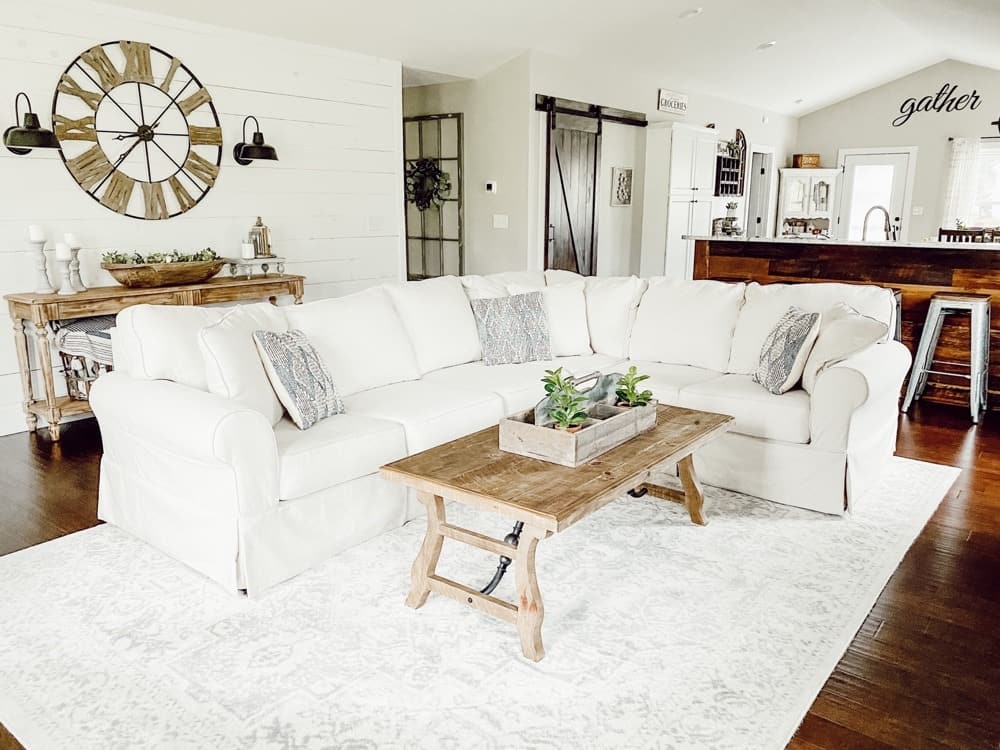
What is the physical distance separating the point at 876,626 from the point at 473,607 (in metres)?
1.30

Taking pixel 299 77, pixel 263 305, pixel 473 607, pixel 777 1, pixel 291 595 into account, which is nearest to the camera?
pixel 473 607

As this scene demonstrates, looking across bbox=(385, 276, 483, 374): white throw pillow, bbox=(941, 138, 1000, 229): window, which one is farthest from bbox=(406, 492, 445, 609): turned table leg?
bbox=(941, 138, 1000, 229): window

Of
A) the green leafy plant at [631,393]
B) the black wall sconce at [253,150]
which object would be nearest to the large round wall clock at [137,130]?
the black wall sconce at [253,150]

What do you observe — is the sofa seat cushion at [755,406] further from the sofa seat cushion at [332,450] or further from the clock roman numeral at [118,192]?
the clock roman numeral at [118,192]

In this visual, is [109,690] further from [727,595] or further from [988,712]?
[988,712]

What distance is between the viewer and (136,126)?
15.8ft

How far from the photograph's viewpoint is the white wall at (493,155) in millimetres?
6891

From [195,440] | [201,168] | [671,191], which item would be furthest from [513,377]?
[671,191]

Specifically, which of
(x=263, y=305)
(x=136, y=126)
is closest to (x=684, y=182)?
(x=136, y=126)

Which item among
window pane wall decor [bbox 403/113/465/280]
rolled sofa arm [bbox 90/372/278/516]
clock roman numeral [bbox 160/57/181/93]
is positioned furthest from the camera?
window pane wall decor [bbox 403/113/465/280]

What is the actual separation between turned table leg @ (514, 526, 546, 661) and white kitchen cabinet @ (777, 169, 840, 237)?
33.3ft

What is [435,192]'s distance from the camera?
7.71 metres

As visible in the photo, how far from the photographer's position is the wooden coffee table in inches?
89.0

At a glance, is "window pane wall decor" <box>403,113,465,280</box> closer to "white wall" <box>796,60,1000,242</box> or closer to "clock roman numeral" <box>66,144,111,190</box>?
"clock roman numeral" <box>66,144,111,190</box>
